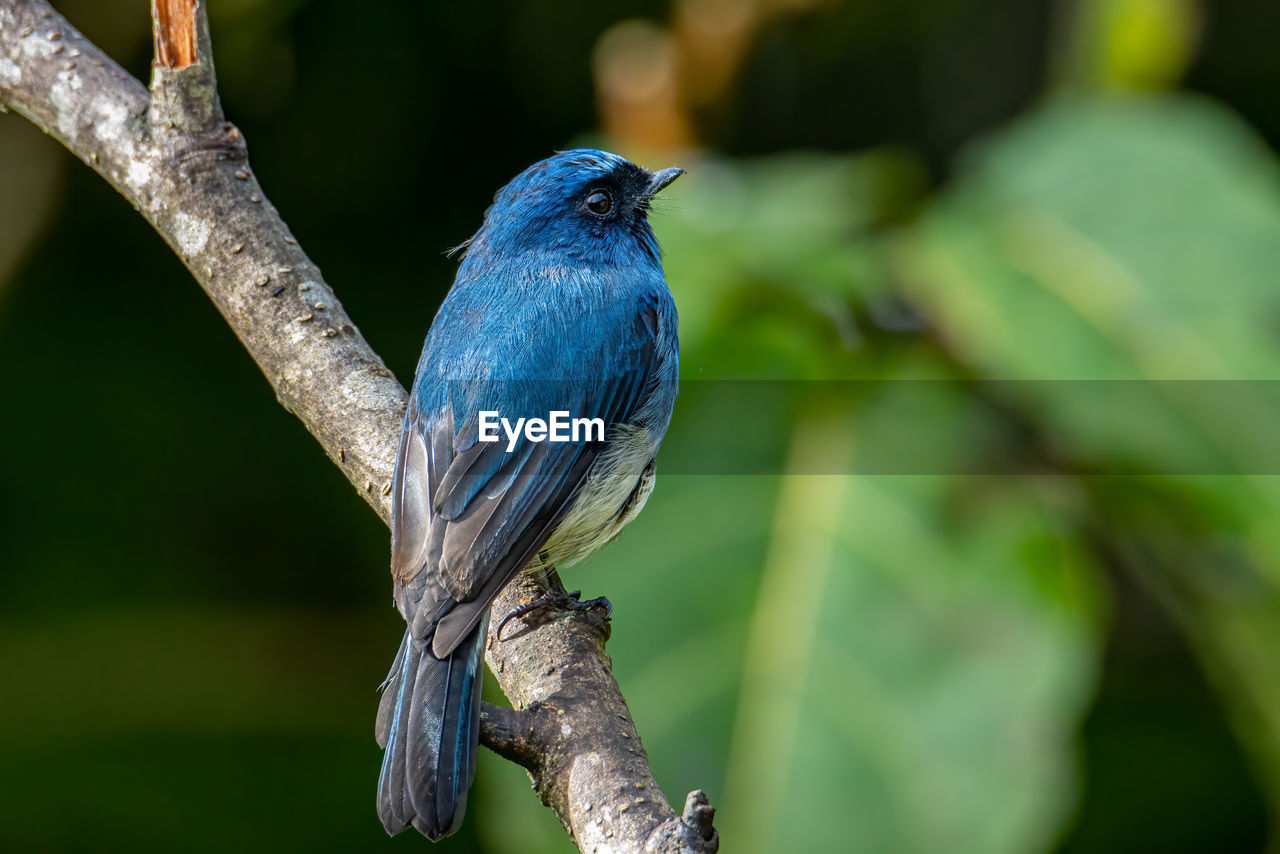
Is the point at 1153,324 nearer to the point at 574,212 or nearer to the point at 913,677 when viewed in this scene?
the point at 913,677

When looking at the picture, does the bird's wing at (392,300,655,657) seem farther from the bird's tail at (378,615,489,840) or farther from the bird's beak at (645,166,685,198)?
the bird's beak at (645,166,685,198)

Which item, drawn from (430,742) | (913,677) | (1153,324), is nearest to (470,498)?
(430,742)

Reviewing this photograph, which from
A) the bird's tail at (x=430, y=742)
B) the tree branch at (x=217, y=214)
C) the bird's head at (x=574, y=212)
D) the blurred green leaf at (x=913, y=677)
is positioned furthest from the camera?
the bird's head at (x=574, y=212)

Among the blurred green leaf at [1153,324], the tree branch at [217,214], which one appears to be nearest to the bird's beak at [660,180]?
the blurred green leaf at [1153,324]

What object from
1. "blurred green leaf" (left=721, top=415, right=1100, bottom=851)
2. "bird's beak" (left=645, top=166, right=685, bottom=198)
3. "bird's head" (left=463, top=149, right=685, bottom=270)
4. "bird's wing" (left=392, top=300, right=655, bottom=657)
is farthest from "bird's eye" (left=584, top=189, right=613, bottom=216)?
"blurred green leaf" (left=721, top=415, right=1100, bottom=851)

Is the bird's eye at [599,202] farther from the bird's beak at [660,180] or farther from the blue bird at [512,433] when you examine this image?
the bird's beak at [660,180]

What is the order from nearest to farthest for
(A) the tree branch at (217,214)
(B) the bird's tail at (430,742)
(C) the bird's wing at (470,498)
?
1. (B) the bird's tail at (430,742)
2. (C) the bird's wing at (470,498)
3. (A) the tree branch at (217,214)

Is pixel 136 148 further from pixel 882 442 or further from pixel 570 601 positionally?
pixel 882 442

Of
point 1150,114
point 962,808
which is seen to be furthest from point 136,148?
point 1150,114

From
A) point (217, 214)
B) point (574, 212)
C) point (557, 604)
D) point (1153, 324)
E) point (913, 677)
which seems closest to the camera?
point (557, 604)
